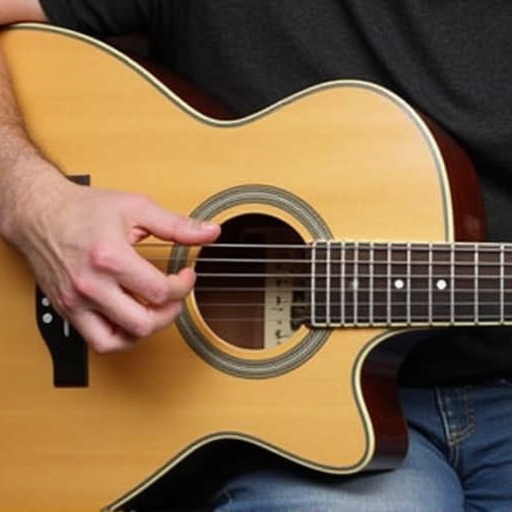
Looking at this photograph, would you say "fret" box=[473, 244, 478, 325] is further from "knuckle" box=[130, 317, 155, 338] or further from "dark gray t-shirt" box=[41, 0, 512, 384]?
"knuckle" box=[130, 317, 155, 338]

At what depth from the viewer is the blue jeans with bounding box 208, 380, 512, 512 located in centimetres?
119

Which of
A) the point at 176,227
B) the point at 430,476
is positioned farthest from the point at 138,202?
the point at 430,476

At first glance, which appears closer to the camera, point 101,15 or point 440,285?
point 440,285

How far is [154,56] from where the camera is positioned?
1.41 m

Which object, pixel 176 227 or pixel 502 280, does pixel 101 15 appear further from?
pixel 502 280

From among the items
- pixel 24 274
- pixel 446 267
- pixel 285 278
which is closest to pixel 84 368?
pixel 24 274

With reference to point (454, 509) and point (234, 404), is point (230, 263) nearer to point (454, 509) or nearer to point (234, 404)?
point (234, 404)

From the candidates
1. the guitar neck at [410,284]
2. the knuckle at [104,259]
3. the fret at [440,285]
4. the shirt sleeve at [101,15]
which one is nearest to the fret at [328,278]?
the guitar neck at [410,284]

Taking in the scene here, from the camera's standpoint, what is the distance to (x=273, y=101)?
131cm

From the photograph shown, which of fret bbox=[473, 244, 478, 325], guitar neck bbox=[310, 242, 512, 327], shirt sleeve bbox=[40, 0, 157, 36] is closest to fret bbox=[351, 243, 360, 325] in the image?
guitar neck bbox=[310, 242, 512, 327]

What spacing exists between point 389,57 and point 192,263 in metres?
0.32

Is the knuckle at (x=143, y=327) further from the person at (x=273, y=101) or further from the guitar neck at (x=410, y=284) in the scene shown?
the guitar neck at (x=410, y=284)

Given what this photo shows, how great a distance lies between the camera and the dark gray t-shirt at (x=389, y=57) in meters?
1.26

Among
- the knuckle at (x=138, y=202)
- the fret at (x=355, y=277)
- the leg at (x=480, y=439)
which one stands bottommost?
the leg at (x=480, y=439)
